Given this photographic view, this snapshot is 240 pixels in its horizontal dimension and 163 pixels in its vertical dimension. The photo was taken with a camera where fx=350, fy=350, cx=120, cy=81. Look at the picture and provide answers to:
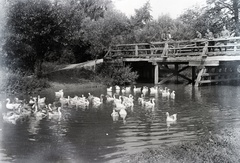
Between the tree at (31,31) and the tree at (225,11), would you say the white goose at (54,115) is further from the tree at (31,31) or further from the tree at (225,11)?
the tree at (225,11)

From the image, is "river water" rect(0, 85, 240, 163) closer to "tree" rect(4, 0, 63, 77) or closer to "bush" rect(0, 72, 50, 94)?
"bush" rect(0, 72, 50, 94)

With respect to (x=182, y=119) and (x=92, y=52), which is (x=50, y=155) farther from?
(x=92, y=52)

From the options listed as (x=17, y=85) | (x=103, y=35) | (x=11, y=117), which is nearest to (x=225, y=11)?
(x=103, y=35)

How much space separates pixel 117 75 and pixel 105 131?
17.3 metres

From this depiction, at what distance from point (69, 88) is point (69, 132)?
1486 centimetres

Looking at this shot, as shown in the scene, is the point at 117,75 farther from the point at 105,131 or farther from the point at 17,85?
the point at 105,131

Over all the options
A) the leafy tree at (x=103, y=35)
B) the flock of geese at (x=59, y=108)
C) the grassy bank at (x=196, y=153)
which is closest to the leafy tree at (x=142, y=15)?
the leafy tree at (x=103, y=35)

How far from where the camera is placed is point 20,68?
2819 centimetres

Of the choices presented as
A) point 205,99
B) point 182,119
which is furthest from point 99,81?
point 182,119

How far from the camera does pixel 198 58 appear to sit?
26.3 m

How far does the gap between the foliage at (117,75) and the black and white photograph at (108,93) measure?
9 cm

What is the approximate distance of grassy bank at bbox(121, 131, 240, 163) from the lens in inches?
334

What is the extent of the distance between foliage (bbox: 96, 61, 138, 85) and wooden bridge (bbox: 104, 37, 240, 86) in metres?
1.38

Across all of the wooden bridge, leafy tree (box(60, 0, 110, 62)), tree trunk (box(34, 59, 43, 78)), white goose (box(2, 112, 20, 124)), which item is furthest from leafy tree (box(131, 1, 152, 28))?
white goose (box(2, 112, 20, 124))
